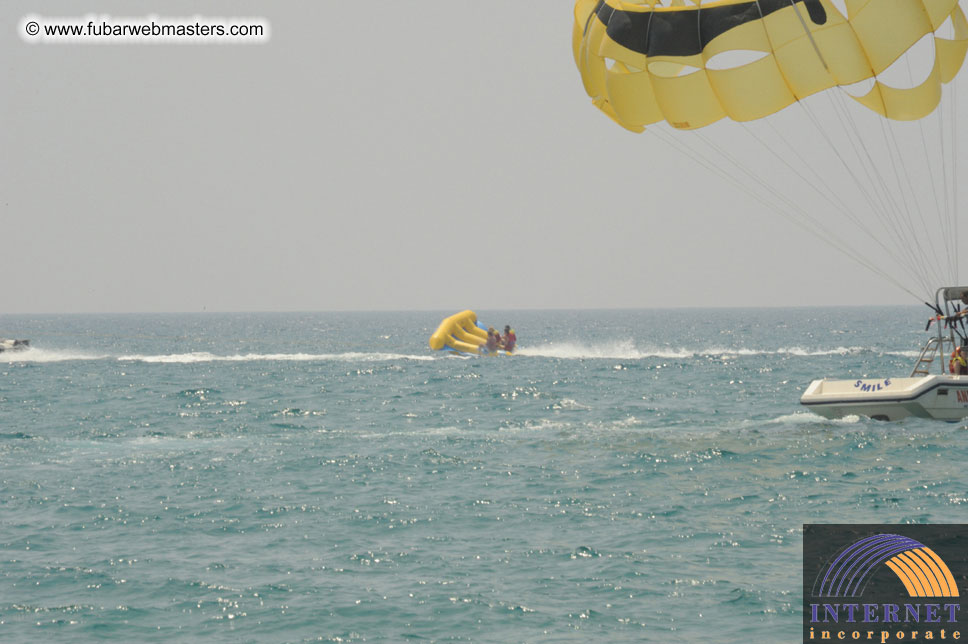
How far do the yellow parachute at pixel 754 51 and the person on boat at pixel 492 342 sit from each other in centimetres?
3187

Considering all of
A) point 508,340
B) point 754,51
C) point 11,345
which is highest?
point 754,51

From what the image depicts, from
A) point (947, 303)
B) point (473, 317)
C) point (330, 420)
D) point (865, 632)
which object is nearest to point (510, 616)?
point (865, 632)

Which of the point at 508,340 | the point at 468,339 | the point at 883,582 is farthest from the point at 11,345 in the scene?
the point at 883,582

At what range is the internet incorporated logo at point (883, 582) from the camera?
30.4ft

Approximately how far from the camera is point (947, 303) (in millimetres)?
19219

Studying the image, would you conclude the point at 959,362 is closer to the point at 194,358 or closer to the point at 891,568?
the point at 891,568

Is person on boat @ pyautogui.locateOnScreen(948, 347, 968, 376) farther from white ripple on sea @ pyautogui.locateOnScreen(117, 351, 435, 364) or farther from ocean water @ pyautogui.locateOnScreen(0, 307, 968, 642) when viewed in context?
white ripple on sea @ pyautogui.locateOnScreen(117, 351, 435, 364)

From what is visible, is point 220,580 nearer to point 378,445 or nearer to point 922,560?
point 922,560

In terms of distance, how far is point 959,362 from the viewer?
19.5 metres

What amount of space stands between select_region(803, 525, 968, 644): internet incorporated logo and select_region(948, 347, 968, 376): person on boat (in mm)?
8041

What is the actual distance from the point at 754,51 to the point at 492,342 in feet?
110

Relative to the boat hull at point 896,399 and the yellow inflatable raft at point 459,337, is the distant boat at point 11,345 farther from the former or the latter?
the boat hull at point 896,399

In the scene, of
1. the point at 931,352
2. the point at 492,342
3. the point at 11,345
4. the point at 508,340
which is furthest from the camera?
the point at 11,345

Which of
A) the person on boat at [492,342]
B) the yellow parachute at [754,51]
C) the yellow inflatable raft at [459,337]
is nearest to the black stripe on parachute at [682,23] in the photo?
the yellow parachute at [754,51]
